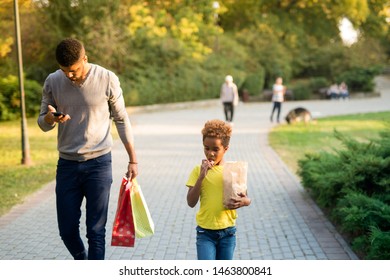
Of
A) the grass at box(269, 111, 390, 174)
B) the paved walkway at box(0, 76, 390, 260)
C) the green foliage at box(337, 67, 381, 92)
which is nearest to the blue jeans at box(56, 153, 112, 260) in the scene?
the paved walkway at box(0, 76, 390, 260)

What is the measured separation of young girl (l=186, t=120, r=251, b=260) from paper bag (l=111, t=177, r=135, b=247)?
0.75 m

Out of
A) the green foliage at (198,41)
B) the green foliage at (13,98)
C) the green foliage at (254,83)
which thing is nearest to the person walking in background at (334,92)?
the green foliage at (198,41)

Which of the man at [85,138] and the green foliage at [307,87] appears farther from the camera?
the green foliage at [307,87]

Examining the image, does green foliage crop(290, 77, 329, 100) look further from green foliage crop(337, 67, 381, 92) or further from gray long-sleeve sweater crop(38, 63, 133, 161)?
gray long-sleeve sweater crop(38, 63, 133, 161)

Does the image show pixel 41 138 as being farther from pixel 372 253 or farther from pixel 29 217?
pixel 372 253

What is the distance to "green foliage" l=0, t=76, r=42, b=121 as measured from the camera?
20.2m

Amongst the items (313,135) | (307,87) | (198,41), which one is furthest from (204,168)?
(307,87)

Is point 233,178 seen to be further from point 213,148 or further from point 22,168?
point 22,168

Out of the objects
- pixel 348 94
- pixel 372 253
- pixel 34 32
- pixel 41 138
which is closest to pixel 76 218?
pixel 372 253

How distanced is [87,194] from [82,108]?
636mm

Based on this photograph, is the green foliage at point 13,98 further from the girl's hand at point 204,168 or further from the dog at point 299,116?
the girl's hand at point 204,168

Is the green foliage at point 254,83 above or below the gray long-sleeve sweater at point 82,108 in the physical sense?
below

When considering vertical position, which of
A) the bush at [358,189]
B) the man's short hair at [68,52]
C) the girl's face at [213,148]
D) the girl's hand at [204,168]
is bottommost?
the bush at [358,189]

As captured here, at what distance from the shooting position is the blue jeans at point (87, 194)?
3.90 metres
